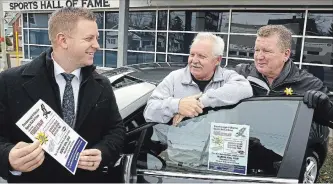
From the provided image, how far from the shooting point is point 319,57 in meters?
10.2

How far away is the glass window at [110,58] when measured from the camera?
14.4 m

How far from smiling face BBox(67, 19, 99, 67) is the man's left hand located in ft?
4.10

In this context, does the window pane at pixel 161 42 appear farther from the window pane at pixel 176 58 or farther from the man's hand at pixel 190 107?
the man's hand at pixel 190 107

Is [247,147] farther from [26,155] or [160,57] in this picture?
[160,57]

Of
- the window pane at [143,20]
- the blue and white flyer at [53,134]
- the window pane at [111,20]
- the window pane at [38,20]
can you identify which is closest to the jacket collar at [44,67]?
the blue and white flyer at [53,134]

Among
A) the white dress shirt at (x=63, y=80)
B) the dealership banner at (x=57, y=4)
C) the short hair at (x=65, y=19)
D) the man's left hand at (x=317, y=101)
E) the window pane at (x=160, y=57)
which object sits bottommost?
the window pane at (x=160, y=57)

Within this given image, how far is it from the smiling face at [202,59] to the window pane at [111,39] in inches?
493

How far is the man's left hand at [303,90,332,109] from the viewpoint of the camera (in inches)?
73.4

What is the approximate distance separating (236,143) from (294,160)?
0.32 metres

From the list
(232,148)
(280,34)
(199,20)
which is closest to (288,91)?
(280,34)

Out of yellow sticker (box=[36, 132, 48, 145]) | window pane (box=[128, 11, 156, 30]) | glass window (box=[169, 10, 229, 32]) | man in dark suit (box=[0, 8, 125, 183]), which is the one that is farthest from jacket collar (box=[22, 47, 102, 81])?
window pane (box=[128, 11, 156, 30])

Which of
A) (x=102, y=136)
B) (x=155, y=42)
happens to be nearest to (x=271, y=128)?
(x=102, y=136)

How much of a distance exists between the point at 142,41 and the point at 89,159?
12.1 metres

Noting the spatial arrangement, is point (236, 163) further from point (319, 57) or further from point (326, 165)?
point (319, 57)
